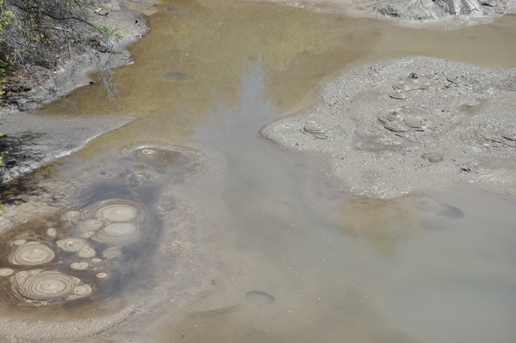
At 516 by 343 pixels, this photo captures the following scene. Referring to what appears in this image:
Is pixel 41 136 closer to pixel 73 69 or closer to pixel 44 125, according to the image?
pixel 44 125

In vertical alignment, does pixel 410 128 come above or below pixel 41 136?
above

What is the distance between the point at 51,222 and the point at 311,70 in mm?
6398

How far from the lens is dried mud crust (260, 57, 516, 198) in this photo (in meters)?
7.56

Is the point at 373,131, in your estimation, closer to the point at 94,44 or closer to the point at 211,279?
the point at 211,279

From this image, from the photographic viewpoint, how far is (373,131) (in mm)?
8586

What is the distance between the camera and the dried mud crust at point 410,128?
756cm

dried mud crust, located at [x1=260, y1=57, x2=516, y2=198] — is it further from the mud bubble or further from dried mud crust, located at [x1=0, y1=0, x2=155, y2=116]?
the mud bubble

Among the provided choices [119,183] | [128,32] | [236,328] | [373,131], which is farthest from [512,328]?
[128,32]

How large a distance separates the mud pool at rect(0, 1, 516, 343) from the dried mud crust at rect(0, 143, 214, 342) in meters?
0.02

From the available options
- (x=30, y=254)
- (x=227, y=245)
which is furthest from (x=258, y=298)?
(x=30, y=254)

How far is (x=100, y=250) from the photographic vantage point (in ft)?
20.3

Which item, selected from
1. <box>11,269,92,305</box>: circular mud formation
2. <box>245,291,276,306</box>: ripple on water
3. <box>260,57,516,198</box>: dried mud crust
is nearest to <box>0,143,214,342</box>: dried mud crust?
<box>11,269,92,305</box>: circular mud formation

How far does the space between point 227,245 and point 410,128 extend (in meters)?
4.08

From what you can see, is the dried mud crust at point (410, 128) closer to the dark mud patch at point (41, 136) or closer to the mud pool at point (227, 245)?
the mud pool at point (227, 245)
